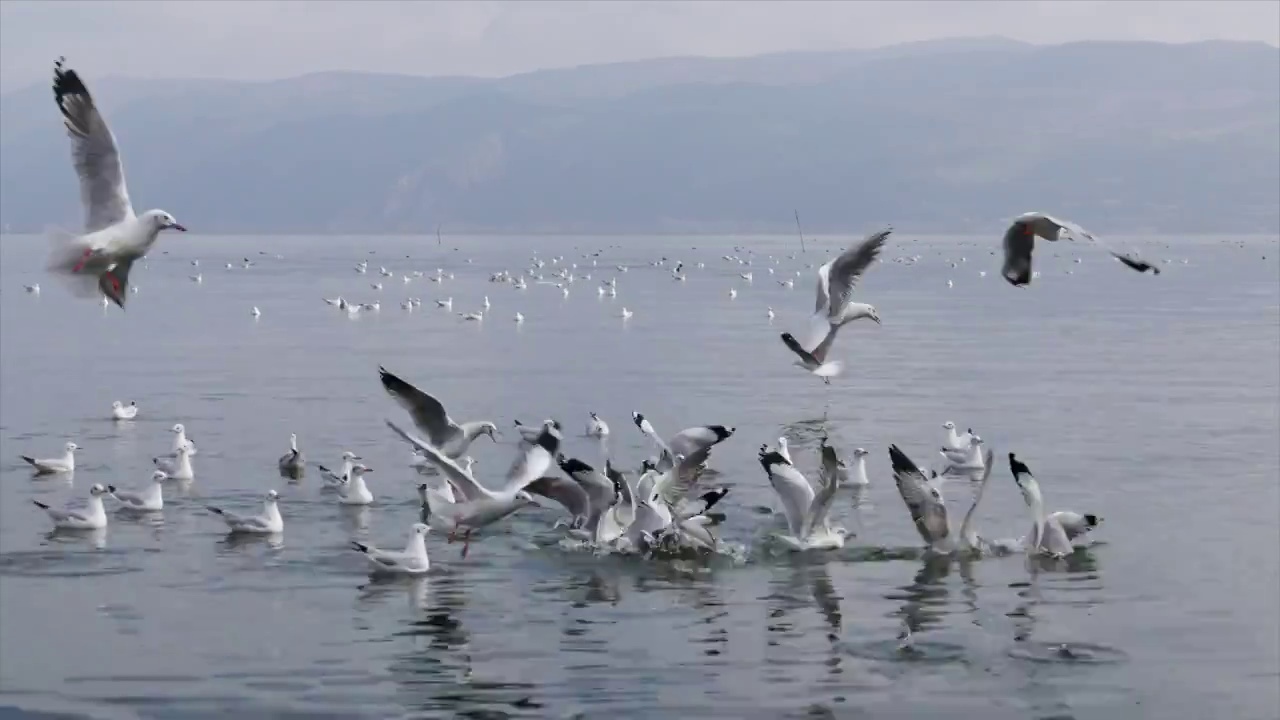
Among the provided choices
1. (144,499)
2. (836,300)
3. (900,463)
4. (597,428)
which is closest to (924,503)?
(900,463)

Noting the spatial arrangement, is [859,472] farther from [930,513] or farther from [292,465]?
[292,465]

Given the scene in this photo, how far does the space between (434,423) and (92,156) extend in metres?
7.21

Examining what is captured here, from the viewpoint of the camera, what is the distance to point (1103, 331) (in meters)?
51.4

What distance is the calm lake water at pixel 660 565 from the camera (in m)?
13.5

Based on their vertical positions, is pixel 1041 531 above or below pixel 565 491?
below

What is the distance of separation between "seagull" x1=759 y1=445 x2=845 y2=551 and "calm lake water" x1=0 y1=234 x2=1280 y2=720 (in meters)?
0.27

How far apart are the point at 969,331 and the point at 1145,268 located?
129ft

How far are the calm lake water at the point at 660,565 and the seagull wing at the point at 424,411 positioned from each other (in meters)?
1.11

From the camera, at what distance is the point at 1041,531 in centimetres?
1812

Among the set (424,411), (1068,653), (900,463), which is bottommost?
(1068,653)

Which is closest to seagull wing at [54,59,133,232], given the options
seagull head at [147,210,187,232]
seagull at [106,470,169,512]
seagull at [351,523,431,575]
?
seagull head at [147,210,187,232]

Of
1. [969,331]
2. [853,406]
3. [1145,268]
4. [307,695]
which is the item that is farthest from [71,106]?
[969,331]

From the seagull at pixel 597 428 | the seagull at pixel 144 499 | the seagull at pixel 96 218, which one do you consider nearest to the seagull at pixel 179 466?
the seagull at pixel 144 499

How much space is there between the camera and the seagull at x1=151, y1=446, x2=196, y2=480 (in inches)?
897
